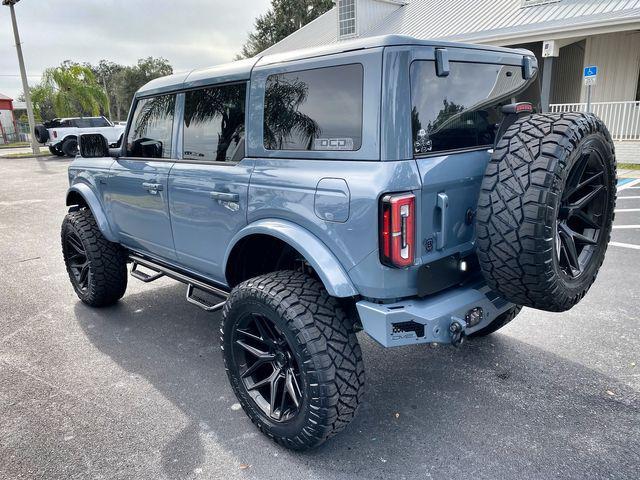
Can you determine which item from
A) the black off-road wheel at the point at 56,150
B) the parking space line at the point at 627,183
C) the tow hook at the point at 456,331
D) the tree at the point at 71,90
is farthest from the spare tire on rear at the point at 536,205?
the tree at the point at 71,90

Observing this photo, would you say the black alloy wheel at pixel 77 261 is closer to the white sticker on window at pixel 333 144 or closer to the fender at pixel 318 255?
the fender at pixel 318 255

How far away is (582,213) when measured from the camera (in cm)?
263

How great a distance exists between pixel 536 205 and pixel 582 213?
0.68m

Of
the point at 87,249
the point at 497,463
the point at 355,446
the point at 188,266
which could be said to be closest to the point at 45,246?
the point at 87,249

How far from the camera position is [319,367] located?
2.29 metres

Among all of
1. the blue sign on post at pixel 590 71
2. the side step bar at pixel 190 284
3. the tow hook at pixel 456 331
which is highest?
the blue sign on post at pixel 590 71

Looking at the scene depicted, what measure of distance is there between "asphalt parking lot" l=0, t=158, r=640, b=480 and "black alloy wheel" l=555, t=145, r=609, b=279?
0.91 m

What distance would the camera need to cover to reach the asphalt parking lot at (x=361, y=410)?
8.13 feet

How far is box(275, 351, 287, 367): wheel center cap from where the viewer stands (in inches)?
101

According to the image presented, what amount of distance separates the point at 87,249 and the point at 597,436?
160 inches

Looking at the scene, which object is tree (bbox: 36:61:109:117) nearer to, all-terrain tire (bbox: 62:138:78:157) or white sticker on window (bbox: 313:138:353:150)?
all-terrain tire (bbox: 62:138:78:157)

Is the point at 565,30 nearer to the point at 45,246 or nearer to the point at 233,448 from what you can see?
the point at 45,246

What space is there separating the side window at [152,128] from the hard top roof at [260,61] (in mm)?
87

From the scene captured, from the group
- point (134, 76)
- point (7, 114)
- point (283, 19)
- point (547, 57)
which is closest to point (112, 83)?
point (134, 76)
